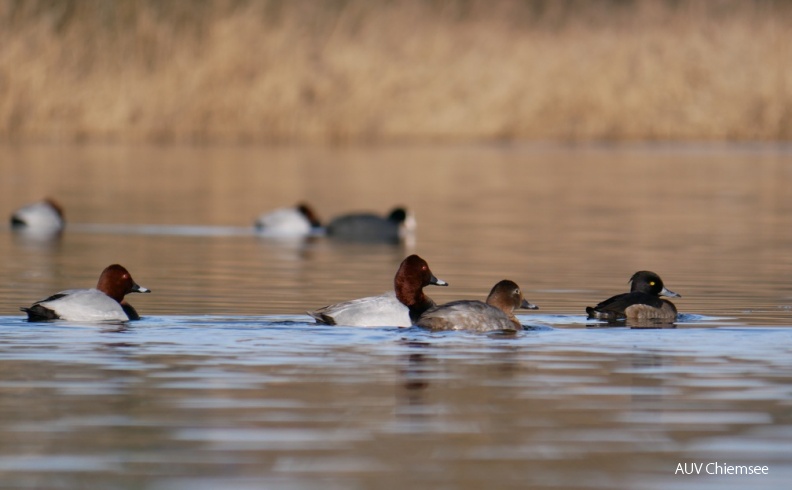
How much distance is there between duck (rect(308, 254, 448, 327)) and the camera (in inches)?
420

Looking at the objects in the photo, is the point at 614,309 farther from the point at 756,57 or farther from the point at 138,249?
the point at 756,57

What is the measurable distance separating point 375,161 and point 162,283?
20.1 meters

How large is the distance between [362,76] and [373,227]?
14.5m

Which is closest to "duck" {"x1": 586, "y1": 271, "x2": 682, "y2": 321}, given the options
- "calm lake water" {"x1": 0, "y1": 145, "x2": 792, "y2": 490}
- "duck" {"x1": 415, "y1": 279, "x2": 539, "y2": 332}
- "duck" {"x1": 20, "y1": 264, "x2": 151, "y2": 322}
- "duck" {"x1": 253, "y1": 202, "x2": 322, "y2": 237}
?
"calm lake water" {"x1": 0, "y1": 145, "x2": 792, "y2": 490}

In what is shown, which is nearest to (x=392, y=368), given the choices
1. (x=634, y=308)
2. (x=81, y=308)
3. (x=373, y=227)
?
(x=81, y=308)

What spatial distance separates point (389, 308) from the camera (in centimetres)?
1074

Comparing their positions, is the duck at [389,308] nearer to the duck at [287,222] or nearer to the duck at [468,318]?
the duck at [468,318]

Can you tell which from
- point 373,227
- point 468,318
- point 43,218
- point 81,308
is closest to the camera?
point 468,318

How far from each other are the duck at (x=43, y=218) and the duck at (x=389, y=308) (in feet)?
29.4

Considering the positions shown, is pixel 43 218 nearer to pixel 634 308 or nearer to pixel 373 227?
pixel 373 227

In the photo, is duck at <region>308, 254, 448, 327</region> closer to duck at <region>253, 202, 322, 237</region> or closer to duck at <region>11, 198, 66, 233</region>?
duck at <region>11, 198, 66, 233</region>

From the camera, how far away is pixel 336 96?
112 ft

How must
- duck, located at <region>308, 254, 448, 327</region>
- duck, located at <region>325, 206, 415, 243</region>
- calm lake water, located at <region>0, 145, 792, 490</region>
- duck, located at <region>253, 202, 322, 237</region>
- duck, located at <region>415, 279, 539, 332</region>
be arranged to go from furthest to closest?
1. duck, located at <region>253, 202, 322, 237</region>
2. duck, located at <region>325, 206, 415, 243</region>
3. duck, located at <region>308, 254, 448, 327</region>
4. duck, located at <region>415, 279, 539, 332</region>
5. calm lake water, located at <region>0, 145, 792, 490</region>

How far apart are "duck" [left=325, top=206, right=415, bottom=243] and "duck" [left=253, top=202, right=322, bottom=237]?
1.30 feet
